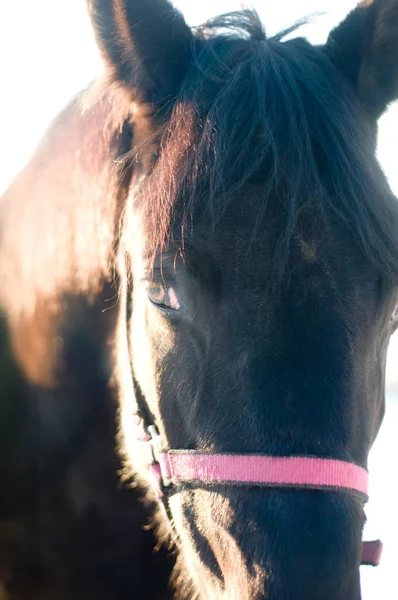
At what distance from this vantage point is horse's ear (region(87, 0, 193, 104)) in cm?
240

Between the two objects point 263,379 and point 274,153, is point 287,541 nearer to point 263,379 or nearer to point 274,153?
point 263,379

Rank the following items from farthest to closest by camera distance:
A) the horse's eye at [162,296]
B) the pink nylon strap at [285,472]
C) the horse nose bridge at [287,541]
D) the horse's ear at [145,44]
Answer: the horse's ear at [145,44], the horse's eye at [162,296], the pink nylon strap at [285,472], the horse nose bridge at [287,541]

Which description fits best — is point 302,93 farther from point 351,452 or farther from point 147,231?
point 351,452

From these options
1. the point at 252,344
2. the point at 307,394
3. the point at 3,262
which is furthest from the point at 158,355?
the point at 3,262

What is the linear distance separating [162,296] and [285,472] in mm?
755

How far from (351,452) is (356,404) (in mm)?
144

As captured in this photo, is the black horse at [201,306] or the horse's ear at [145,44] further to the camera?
the horse's ear at [145,44]

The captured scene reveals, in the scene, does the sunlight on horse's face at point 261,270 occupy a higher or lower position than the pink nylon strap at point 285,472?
higher

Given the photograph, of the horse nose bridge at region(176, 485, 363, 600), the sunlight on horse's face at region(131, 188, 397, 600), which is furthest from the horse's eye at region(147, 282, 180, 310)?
the horse nose bridge at region(176, 485, 363, 600)

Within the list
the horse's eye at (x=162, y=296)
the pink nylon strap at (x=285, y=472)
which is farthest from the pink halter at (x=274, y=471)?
the horse's eye at (x=162, y=296)

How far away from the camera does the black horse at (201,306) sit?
71.5 inches

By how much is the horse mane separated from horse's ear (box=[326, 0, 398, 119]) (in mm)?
97

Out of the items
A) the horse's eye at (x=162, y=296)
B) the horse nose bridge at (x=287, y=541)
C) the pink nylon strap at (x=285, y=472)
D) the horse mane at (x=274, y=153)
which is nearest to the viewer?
the horse nose bridge at (x=287, y=541)

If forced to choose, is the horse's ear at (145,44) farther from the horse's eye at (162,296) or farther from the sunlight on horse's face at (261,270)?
the horse's eye at (162,296)
